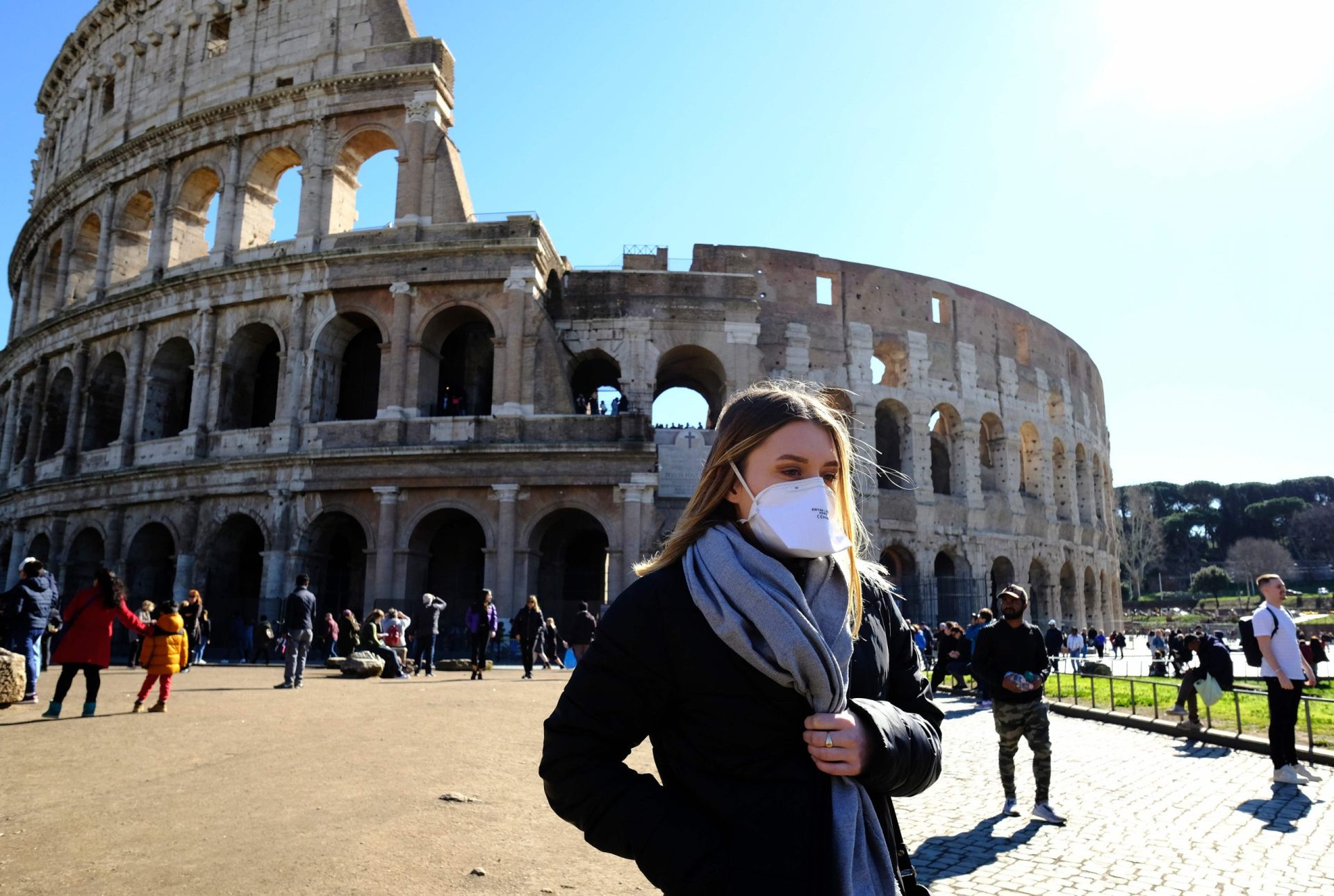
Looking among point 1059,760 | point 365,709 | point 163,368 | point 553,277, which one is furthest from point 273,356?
point 1059,760

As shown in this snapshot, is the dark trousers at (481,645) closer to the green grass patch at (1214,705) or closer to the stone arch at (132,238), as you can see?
the green grass patch at (1214,705)

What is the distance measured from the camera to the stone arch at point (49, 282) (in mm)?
26859

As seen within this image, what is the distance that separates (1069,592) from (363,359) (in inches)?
974

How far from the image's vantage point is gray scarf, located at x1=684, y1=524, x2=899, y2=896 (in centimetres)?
156

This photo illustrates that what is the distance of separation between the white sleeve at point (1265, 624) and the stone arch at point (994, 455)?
2097 cm

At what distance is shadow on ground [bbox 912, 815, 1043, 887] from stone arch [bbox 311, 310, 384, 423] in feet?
57.2

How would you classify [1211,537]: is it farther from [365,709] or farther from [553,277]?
[365,709]

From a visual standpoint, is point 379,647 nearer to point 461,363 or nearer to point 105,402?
point 461,363

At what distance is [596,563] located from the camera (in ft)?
71.2

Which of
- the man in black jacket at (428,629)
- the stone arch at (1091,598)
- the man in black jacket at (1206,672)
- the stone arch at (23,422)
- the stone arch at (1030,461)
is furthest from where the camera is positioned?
the stone arch at (1091,598)

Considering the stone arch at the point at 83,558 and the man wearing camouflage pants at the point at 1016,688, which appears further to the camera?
the stone arch at the point at 83,558

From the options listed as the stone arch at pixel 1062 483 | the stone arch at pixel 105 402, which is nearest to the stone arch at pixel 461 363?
Result: the stone arch at pixel 105 402

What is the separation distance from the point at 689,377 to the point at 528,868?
2134cm

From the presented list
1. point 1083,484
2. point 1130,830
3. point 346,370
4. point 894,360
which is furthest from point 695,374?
point 1130,830
